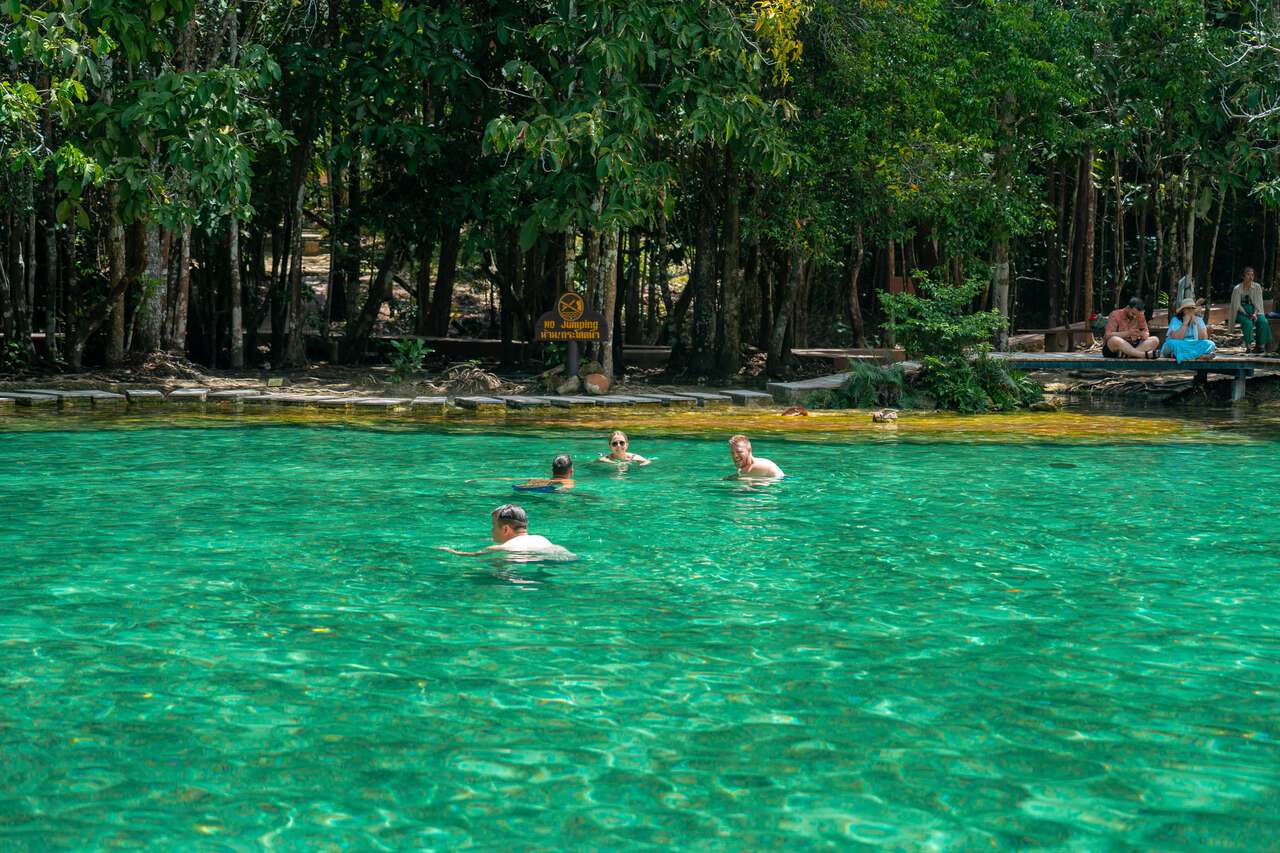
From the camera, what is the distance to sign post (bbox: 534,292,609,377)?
22.5 meters

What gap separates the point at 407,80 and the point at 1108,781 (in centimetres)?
2073

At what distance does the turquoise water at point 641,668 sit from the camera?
222 inches

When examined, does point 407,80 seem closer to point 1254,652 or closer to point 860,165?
point 860,165

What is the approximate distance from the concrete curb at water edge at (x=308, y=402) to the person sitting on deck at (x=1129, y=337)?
7.47 m

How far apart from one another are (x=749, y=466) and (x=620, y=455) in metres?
1.53

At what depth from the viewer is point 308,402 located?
68.6 feet

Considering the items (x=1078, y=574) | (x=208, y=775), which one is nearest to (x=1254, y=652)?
(x=1078, y=574)

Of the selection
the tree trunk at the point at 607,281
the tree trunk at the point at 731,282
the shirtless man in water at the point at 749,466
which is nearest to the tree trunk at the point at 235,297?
the tree trunk at the point at 607,281

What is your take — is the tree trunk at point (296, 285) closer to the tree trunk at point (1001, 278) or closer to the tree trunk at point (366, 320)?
the tree trunk at point (366, 320)

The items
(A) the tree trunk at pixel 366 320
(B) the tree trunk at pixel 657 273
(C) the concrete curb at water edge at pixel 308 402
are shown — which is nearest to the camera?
(C) the concrete curb at water edge at pixel 308 402

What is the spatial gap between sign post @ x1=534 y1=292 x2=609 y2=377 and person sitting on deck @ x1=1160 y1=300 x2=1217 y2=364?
31.9 feet

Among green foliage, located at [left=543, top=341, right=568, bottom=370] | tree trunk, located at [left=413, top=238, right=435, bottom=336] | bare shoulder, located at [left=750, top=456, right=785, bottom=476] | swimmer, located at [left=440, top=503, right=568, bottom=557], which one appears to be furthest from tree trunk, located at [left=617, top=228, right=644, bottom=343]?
swimmer, located at [left=440, top=503, right=568, bottom=557]

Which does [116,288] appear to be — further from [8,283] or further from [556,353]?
[556,353]

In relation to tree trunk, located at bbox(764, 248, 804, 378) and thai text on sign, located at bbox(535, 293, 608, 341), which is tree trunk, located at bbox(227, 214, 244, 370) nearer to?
thai text on sign, located at bbox(535, 293, 608, 341)
